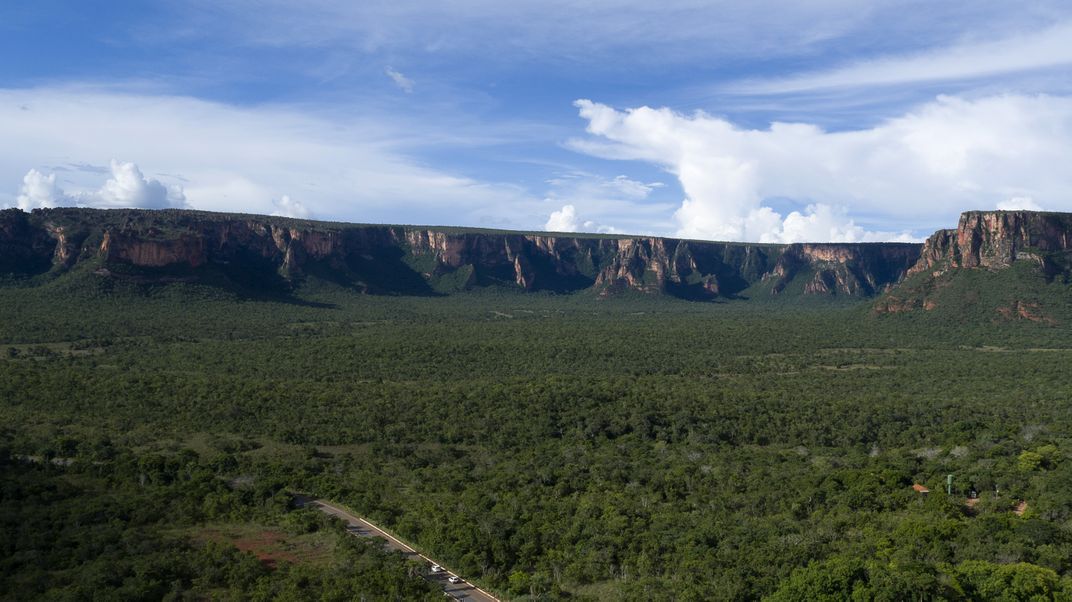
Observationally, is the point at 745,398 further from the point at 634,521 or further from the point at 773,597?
the point at 773,597

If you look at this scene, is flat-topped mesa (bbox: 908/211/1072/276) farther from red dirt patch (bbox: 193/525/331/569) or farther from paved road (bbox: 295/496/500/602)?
red dirt patch (bbox: 193/525/331/569)

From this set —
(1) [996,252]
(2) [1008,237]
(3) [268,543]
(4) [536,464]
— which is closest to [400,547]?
(3) [268,543]

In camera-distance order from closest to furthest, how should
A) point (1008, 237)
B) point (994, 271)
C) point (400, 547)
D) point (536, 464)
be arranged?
point (400, 547)
point (536, 464)
point (994, 271)
point (1008, 237)

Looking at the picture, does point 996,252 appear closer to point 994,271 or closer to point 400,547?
point 994,271

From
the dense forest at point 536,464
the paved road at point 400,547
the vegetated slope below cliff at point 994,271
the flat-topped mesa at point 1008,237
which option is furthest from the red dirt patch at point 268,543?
the flat-topped mesa at point 1008,237

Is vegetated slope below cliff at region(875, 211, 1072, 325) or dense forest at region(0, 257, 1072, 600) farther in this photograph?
vegetated slope below cliff at region(875, 211, 1072, 325)

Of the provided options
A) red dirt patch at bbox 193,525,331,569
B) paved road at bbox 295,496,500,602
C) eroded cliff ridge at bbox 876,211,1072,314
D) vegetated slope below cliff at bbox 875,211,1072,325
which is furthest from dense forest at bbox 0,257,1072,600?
eroded cliff ridge at bbox 876,211,1072,314
